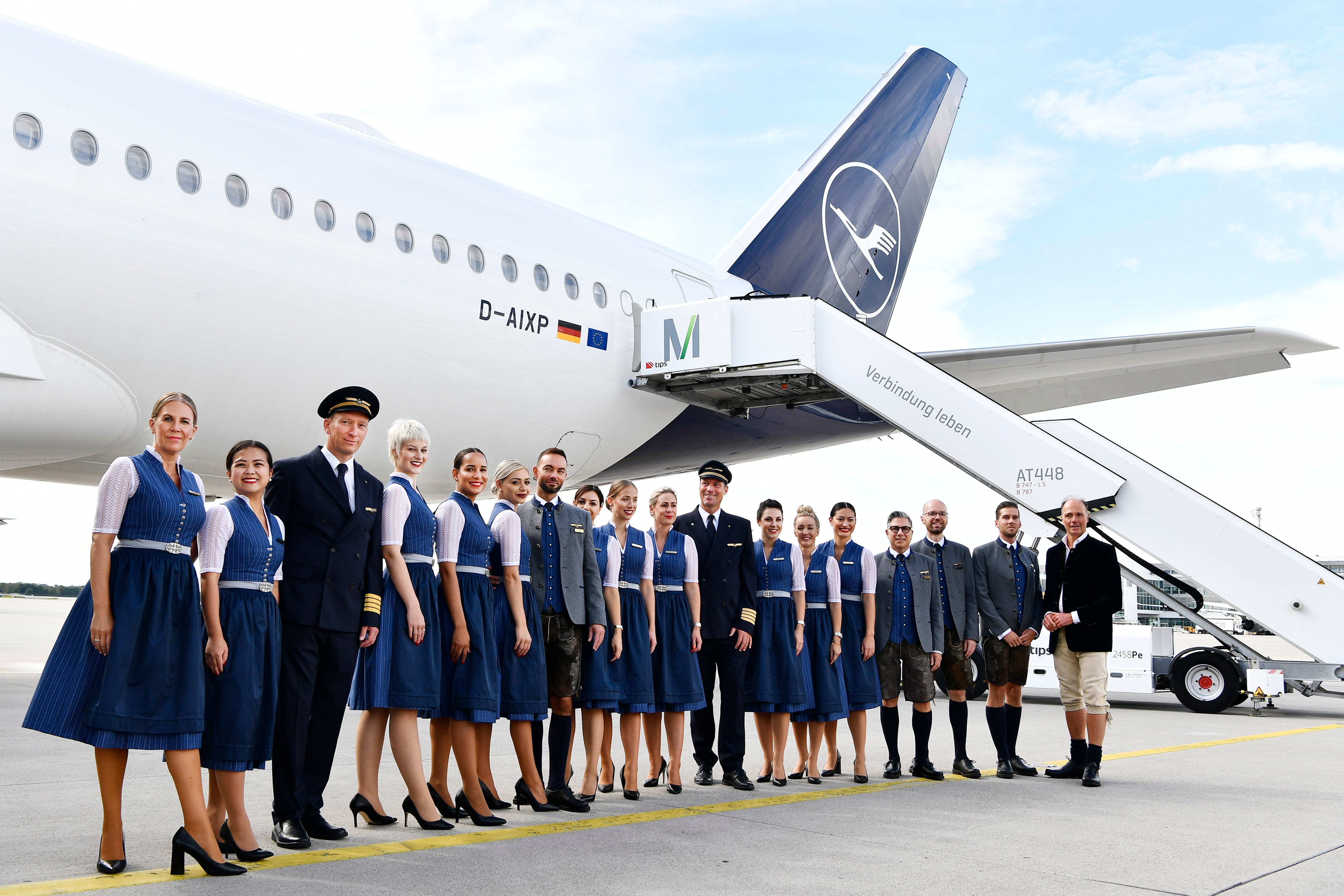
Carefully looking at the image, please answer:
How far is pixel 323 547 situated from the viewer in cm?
423

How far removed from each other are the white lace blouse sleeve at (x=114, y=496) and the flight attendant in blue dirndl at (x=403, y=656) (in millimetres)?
1089

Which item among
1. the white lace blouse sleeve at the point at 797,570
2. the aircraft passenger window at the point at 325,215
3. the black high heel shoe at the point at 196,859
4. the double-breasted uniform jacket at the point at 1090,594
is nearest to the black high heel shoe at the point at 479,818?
the black high heel shoe at the point at 196,859

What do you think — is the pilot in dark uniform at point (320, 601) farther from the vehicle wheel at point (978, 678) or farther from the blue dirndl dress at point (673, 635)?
the vehicle wheel at point (978, 678)

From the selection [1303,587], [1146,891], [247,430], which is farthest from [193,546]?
[1303,587]

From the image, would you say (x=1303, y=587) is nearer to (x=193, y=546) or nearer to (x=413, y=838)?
(x=413, y=838)

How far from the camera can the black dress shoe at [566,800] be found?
5.00 meters

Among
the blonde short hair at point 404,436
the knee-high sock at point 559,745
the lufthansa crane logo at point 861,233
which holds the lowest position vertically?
the knee-high sock at point 559,745

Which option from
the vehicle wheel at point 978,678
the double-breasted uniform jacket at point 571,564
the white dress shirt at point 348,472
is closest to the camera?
the white dress shirt at point 348,472

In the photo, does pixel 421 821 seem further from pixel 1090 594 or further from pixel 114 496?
pixel 1090 594

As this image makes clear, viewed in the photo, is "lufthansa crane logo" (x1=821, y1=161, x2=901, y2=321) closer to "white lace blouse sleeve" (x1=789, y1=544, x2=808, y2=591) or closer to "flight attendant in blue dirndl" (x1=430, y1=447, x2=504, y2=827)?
"white lace blouse sleeve" (x1=789, y1=544, x2=808, y2=591)

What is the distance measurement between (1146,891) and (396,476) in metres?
3.29

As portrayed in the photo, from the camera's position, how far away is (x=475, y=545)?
4844mm

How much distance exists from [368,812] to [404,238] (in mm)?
5293

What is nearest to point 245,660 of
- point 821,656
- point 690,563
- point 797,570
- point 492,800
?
point 492,800
